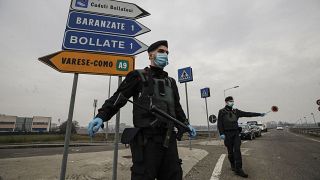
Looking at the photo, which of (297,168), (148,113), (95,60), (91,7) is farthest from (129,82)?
(297,168)

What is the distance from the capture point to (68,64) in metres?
3.23

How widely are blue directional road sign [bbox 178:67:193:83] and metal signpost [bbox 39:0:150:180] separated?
21.0ft

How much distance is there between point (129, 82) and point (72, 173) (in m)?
3.29

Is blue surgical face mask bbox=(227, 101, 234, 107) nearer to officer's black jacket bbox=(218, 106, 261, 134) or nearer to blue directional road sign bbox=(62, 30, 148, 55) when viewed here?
officer's black jacket bbox=(218, 106, 261, 134)

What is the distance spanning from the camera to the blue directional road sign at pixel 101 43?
3.34 metres

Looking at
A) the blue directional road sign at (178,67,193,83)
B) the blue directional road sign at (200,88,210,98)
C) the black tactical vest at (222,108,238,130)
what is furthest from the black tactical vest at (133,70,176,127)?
the blue directional road sign at (200,88,210,98)

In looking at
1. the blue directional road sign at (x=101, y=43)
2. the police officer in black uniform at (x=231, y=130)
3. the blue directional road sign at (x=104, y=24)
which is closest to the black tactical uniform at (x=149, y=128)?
the blue directional road sign at (x=101, y=43)

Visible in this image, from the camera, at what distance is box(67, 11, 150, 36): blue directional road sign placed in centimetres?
346

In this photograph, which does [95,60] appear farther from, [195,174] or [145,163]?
[195,174]

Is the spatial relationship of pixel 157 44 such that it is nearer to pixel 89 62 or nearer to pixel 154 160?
pixel 89 62

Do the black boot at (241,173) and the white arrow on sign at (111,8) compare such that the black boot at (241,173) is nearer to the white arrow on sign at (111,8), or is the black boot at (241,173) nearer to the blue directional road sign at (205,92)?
the white arrow on sign at (111,8)

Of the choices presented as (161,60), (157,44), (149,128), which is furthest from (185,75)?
(149,128)

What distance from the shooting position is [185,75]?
1024 centimetres

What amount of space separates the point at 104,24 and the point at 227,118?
3.91 m
